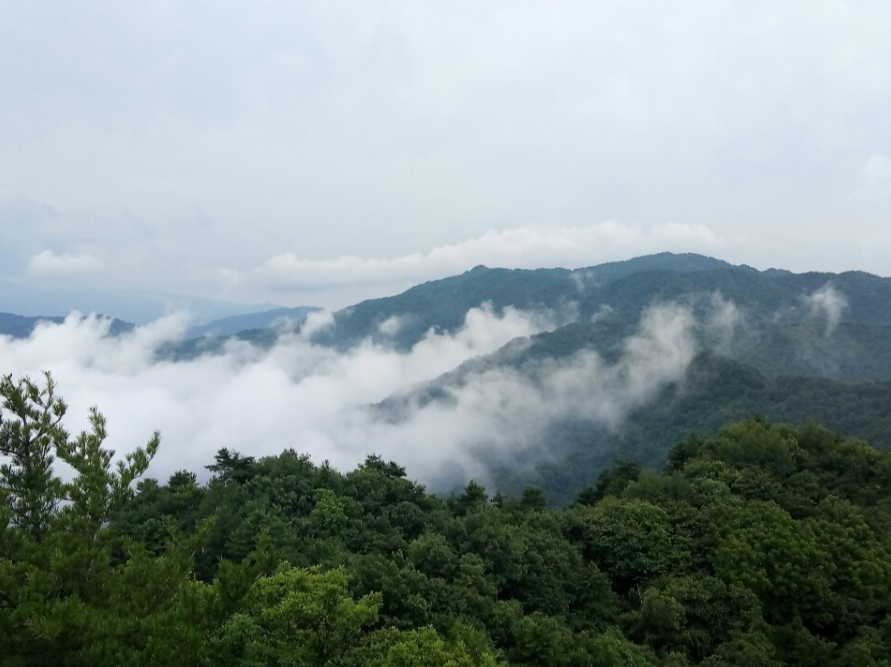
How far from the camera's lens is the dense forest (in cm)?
899

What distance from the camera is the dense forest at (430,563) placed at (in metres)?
8.99

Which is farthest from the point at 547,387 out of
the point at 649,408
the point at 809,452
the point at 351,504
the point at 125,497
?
the point at 125,497

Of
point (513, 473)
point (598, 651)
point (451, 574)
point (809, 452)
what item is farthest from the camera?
point (513, 473)

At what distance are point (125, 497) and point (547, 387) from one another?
18342cm

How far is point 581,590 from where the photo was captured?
2398 centimetres

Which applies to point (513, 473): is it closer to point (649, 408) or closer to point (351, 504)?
point (649, 408)

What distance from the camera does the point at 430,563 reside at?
2022 centimetres

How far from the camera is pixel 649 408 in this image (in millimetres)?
145750

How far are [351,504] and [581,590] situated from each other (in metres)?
10.4

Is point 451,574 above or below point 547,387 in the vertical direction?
above

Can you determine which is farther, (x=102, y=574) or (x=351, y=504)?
(x=351, y=504)

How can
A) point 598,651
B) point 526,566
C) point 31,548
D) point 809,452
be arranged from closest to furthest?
1. point 31,548
2. point 598,651
3. point 526,566
4. point 809,452

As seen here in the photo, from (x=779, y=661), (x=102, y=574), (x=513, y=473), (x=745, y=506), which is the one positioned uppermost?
(x=102, y=574)

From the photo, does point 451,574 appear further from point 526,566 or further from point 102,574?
point 102,574
